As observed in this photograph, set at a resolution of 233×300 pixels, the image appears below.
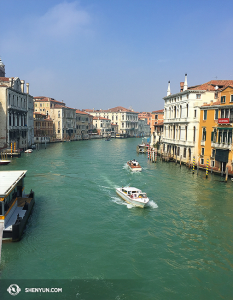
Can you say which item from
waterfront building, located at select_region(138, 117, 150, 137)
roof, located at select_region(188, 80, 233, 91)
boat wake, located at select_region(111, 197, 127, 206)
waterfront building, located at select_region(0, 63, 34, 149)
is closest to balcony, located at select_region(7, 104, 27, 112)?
Answer: waterfront building, located at select_region(0, 63, 34, 149)

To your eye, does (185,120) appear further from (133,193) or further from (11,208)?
(11,208)

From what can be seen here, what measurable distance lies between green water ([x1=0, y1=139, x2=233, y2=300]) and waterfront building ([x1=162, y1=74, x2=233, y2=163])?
10.8 meters

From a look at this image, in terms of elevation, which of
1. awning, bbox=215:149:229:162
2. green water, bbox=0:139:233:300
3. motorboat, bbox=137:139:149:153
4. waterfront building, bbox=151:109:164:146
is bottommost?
green water, bbox=0:139:233:300

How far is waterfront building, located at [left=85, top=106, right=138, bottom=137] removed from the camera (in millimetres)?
120625

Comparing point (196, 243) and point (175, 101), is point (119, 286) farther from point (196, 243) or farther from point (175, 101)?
point (175, 101)

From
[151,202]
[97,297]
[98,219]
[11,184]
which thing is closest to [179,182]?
[151,202]

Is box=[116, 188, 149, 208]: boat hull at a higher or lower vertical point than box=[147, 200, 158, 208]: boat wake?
higher

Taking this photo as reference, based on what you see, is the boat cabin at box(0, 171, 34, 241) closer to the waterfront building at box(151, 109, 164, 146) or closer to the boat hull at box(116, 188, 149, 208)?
the boat hull at box(116, 188, 149, 208)

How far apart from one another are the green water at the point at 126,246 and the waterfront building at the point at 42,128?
48.6 m

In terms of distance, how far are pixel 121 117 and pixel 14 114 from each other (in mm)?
78705

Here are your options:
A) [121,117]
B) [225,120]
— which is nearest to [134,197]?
[225,120]

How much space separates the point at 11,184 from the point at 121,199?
7.78 meters

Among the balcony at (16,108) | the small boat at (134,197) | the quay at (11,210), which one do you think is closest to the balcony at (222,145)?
the small boat at (134,197)

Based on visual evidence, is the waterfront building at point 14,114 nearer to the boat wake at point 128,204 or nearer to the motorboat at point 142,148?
the motorboat at point 142,148
